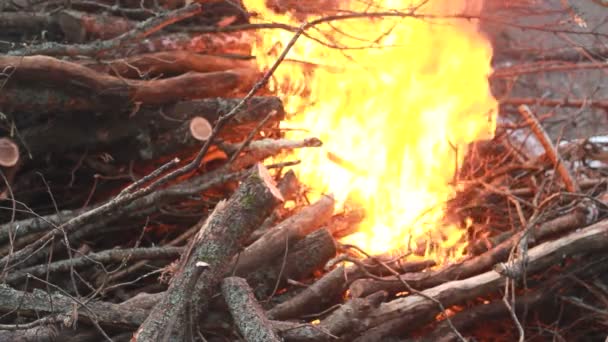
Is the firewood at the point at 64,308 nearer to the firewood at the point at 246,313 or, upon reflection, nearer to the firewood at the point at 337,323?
the firewood at the point at 246,313

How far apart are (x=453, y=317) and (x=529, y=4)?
12.6 feet

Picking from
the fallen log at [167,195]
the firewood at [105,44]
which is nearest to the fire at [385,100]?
the fallen log at [167,195]

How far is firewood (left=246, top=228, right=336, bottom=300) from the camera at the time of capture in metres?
3.11

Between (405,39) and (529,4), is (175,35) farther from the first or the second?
(529,4)

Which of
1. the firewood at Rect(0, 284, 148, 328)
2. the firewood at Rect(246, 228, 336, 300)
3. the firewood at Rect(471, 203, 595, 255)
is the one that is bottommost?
the firewood at Rect(0, 284, 148, 328)

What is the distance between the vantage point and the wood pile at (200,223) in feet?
8.86

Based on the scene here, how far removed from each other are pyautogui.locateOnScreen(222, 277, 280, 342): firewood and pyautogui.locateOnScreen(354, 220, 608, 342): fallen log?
0.53 m

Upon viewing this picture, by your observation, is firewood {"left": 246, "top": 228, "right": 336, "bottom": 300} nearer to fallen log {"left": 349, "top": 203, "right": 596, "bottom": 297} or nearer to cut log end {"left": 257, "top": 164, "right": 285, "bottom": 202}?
fallen log {"left": 349, "top": 203, "right": 596, "bottom": 297}

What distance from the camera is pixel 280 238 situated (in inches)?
124

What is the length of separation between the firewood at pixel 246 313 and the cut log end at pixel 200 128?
117cm

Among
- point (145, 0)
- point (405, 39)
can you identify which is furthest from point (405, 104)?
point (145, 0)

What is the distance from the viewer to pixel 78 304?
263 centimetres

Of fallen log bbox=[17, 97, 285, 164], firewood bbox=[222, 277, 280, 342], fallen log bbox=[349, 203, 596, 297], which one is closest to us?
firewood bbox=[222, 277, 280, 342]

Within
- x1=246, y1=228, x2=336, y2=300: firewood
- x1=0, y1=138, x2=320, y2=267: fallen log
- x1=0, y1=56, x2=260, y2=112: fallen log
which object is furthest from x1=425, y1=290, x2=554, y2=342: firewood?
x1=0, y1=56, x2=260, y2=112: fallen log
